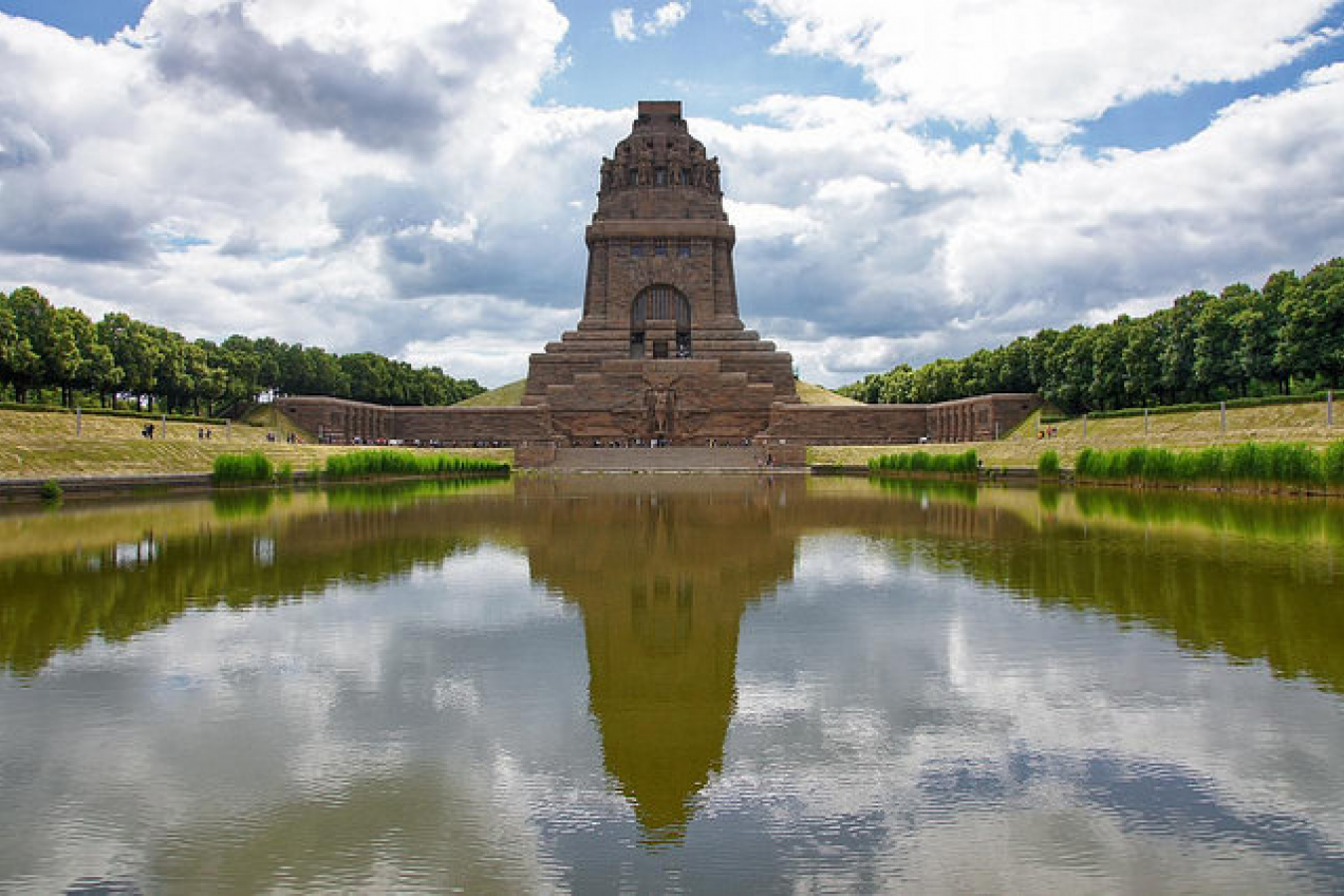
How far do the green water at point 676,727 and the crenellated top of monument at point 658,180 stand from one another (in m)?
68.2

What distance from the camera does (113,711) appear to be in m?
5.93

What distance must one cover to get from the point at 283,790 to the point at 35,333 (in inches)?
2098

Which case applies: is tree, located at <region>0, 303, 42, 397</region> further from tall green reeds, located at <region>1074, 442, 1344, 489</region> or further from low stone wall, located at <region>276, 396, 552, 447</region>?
tall green reeds, located at <region>1074, 442, 1344, 489</region>

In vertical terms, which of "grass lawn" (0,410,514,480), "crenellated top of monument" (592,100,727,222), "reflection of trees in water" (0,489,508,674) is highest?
"crenellated top of monument" (592,100,727,222)

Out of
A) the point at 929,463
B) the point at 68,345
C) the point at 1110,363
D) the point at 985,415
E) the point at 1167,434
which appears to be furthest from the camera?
the point at 985,415

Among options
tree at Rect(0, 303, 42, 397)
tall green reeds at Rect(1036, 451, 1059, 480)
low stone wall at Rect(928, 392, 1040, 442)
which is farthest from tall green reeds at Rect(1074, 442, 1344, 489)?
tree at Rect(0, 303, 42, 397)

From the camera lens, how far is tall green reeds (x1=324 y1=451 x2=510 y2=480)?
122 ft

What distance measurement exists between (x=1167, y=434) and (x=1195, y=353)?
12.6m

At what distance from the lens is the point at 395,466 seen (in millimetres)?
40062

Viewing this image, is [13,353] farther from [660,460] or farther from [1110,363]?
[1110,363]

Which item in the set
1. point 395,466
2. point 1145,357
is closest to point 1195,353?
point 1145,357

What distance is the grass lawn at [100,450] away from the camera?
29.6 m

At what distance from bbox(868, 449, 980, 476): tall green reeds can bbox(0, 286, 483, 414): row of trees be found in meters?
40.6

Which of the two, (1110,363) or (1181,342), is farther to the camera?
(1110,363)
